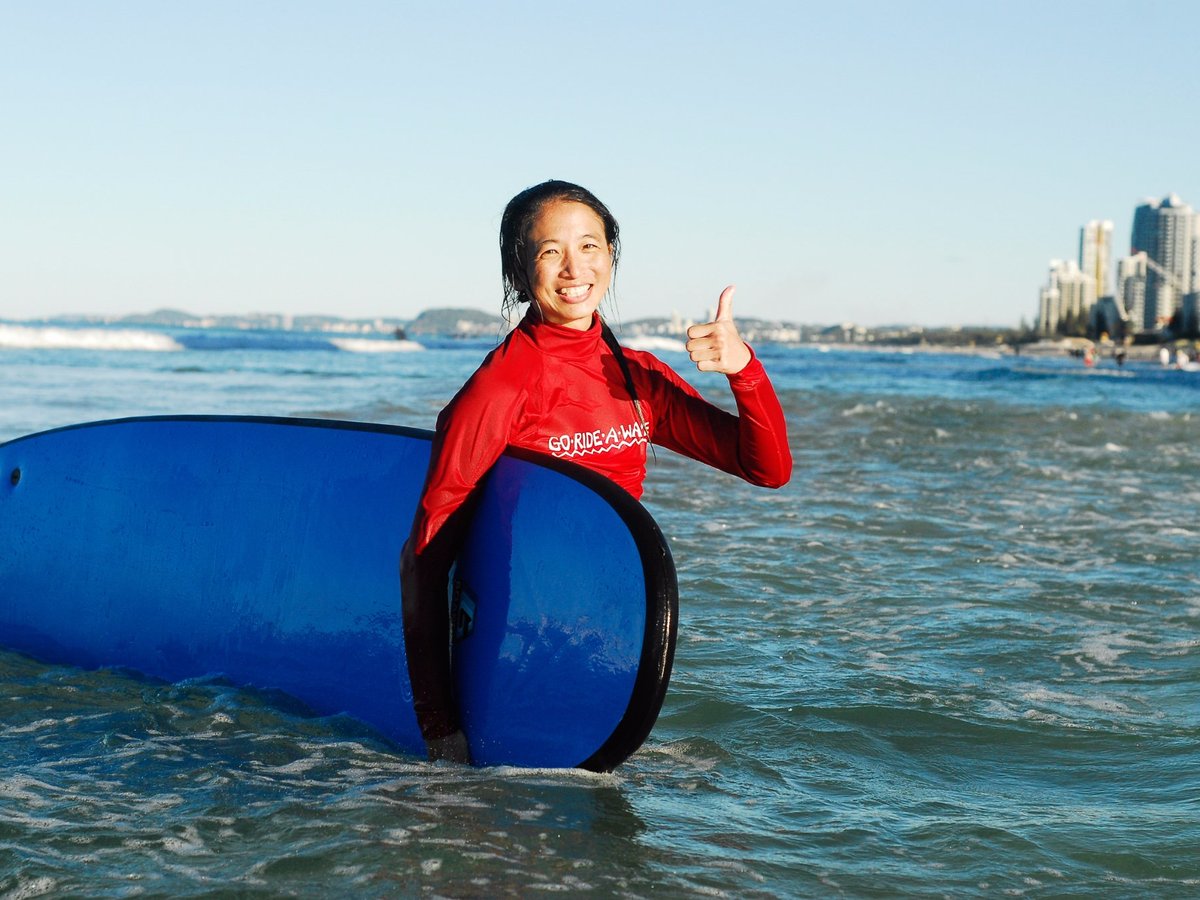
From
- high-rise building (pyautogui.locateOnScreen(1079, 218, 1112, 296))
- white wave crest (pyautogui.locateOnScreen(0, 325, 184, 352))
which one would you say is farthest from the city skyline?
white wave crest (pyautogui.locateOnScreen(0, 325, 184, 352))

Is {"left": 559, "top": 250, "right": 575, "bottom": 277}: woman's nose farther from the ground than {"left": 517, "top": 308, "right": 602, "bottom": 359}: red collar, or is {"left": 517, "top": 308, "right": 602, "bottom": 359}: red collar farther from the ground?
{"left": 559, "top": 250, "right": 575, "bottom": 277}: woman's nose

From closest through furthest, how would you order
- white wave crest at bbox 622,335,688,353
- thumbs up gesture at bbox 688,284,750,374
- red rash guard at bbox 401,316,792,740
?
thumbs up gesture at bbox 688,284,750,374
red rash guard at bbox 401,316,792,740
white wave crest at bbox 622,335,688,353

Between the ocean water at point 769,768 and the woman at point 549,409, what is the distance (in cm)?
36

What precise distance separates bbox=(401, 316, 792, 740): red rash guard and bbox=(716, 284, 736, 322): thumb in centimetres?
11

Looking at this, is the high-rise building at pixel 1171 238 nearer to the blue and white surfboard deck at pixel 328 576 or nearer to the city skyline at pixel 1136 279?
the city skyline at pixel 1136 279

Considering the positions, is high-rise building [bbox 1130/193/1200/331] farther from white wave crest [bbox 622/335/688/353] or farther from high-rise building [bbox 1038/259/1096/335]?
white wave crest [bbox 622/335/688/353]

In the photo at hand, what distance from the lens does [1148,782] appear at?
2.91 m

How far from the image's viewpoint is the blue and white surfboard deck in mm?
2617

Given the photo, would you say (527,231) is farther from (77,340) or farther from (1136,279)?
(1136,279)

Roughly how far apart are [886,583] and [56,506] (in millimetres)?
3258

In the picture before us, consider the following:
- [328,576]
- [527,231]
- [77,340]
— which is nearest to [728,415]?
[527,231]

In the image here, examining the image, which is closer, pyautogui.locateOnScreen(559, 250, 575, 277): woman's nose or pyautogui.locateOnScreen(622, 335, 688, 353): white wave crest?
pyautogui.locateOnScreen(559, 250, 575, 277): woman's nose

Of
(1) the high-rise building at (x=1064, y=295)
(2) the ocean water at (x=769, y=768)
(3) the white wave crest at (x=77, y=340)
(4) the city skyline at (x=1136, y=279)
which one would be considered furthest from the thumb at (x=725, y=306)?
(1) the high-rise building at (x=1064, y=295)

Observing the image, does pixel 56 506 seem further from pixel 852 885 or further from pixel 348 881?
pixel 852 885
